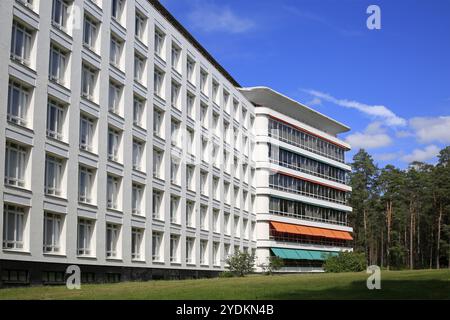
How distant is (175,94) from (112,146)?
1221 centimetres

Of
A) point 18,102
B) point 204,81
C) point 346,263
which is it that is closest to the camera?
point 18,102

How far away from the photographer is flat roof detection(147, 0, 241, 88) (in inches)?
2024

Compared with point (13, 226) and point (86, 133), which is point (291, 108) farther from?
point (13, 226)

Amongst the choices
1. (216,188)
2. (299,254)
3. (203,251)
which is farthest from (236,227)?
(299,254)

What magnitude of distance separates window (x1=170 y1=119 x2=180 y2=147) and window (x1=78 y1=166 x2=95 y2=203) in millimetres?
12963

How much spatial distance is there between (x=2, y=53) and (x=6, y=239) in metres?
8.95

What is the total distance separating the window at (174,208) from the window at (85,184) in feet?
41.4

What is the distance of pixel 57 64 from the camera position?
117 ft
